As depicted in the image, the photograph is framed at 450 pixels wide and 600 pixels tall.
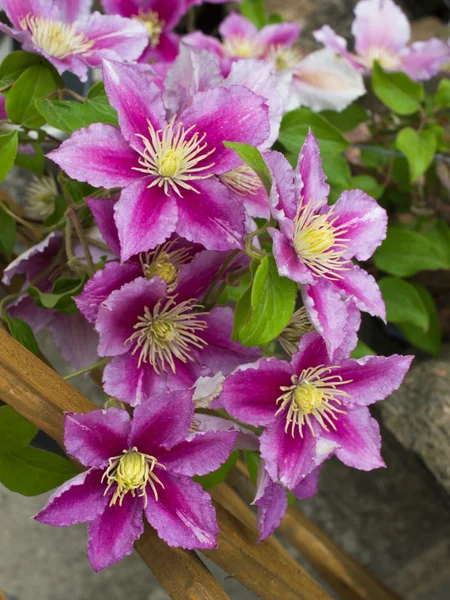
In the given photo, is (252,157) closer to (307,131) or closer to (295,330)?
(295,330)

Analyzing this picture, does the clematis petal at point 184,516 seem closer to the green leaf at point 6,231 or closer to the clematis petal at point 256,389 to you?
the clematis petal at point 256,389

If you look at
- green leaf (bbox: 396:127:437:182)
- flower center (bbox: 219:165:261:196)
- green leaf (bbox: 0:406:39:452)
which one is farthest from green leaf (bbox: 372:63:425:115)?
green leaf (bbox: 0:406:39:452)

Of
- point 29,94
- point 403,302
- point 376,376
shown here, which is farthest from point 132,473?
point 403,302

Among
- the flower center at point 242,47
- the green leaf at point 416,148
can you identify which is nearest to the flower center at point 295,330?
the green leaf at point 416,148

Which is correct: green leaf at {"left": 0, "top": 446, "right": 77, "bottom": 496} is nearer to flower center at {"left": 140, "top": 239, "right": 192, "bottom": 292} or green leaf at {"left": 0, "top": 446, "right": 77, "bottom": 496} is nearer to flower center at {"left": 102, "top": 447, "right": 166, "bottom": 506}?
flower center at {"left": 102, "top": 447, "right": 166, "bottom": 506}

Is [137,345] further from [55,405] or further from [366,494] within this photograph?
[366,494]
